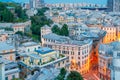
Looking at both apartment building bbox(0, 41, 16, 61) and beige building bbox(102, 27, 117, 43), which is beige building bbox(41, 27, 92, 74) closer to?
apartment building bbox(0, 41, 16, 61)

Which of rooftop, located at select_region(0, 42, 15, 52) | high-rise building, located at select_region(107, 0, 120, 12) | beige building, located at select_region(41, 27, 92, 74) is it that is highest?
high-rise building, located at select_region(107, 0, 120, 12)

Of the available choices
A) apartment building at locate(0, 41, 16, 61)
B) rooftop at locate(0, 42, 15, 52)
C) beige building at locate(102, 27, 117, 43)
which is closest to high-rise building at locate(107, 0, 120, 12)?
beige building at locate(102, 27, 117, 43)

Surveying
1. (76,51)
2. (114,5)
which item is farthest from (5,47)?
(114,5)

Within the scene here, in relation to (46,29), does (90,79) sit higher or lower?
lower

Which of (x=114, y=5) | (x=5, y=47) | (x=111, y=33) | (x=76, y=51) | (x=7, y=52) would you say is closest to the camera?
(x=7, y=52)

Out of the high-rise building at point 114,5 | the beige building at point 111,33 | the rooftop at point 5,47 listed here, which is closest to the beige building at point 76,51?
the rooftop at point 5,47

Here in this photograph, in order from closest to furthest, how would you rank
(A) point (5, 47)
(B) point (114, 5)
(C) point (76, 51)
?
1. (A) point (5, 47)
2. (C) point (76, 51)
3. (B) point (114, 5)

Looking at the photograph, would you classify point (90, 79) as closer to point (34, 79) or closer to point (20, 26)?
point (34, 79)

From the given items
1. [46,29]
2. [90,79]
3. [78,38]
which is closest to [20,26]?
[46,29]

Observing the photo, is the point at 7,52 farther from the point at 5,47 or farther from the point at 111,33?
the point at 111,33

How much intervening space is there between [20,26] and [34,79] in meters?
10.1

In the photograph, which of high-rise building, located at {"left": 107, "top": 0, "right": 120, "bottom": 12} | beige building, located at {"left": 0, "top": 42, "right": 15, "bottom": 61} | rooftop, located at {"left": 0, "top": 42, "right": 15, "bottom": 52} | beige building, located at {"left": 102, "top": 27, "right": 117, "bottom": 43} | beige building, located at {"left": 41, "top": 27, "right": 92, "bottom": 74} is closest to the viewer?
beige building, located at {"left": 0, "top": 42, "right": 15, "bottom": 61}

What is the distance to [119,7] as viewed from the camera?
4772cm

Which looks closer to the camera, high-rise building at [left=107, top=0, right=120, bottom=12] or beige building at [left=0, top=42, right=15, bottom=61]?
beige building at [left=0, top=42, right=15, bottom=61]
